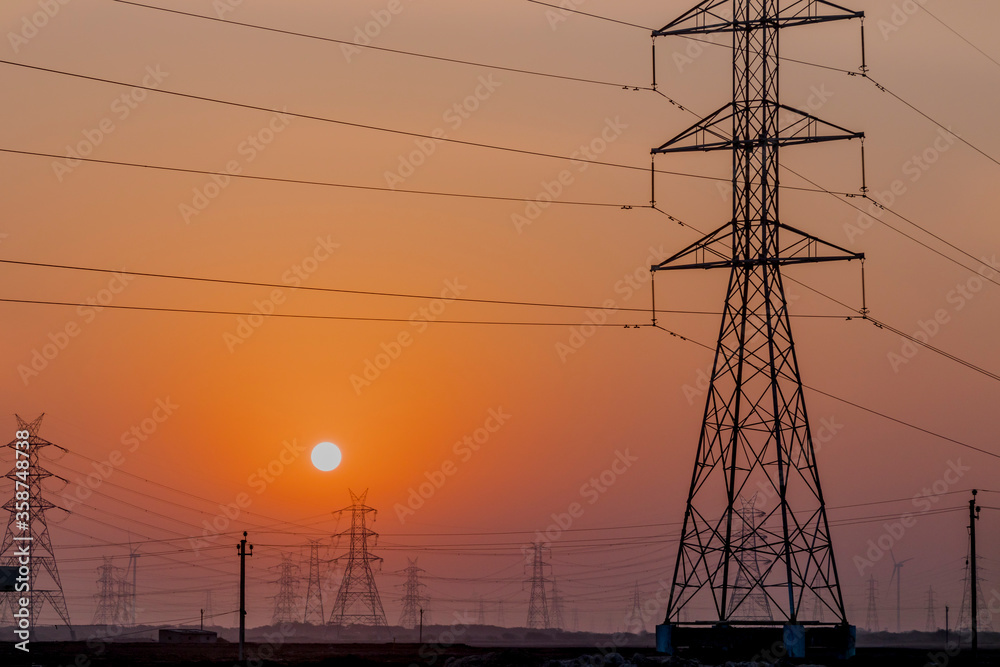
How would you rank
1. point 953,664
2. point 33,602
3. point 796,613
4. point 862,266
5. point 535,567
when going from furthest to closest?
point 535,567 → point 33,602 → point 953,664 → point 862,266 → point 796,613

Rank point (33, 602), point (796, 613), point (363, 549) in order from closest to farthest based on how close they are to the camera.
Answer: point (796, 613) < point (33, 602) < point (363, 549)

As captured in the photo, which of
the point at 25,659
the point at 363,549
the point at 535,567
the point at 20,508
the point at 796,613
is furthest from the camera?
the point at 535,567

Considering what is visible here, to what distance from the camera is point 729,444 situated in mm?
53344

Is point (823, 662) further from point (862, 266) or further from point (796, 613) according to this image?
point (862, 266)

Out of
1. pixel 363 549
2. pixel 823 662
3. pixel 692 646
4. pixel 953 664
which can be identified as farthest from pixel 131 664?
pixel 363 549

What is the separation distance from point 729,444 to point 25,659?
36236 millimetres

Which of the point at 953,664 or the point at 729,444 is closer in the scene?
the point at 729,444

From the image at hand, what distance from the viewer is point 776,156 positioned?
56062 millimetres

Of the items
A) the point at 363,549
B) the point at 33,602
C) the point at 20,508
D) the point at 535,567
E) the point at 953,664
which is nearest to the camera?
the point at 953,664

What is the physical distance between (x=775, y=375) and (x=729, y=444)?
11.1 ft

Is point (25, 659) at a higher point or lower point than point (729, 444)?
lower

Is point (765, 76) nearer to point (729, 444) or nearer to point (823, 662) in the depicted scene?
point (729, 444)

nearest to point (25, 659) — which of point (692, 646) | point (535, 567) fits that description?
point (692, 646)

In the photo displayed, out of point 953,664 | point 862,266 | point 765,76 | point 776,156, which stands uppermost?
point 765,76
